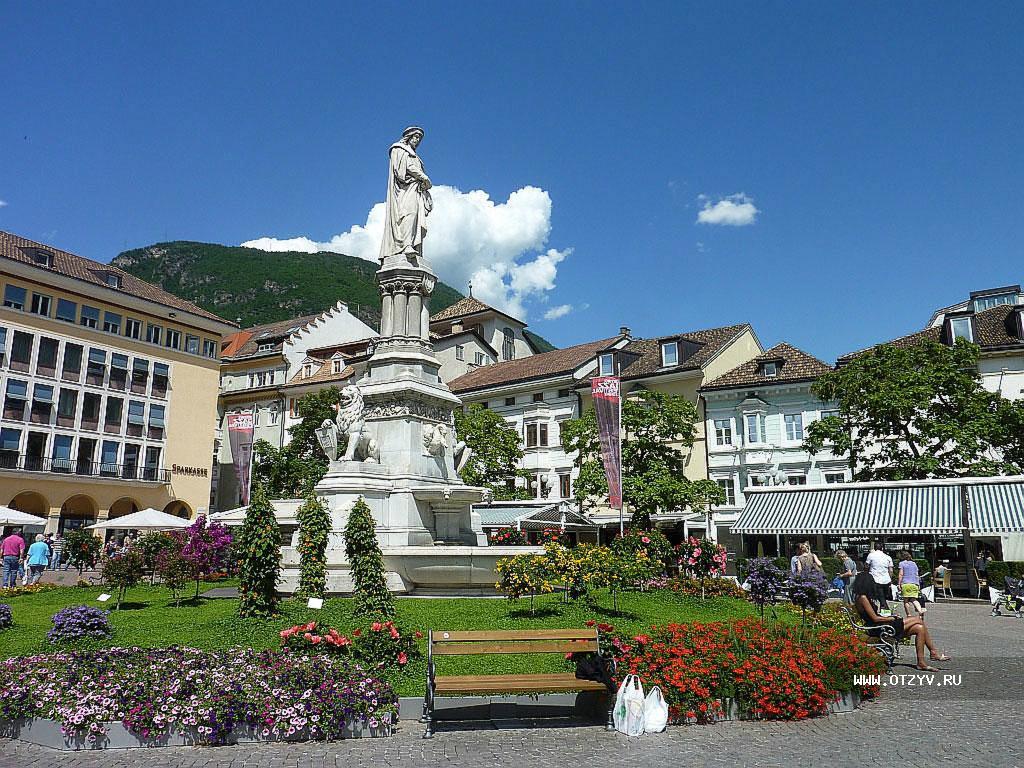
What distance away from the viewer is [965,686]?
32.9ft

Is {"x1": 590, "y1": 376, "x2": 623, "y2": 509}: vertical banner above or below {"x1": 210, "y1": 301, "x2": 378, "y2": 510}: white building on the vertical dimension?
below

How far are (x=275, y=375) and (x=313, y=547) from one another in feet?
165

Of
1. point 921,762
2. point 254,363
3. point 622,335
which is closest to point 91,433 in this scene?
point 254,363

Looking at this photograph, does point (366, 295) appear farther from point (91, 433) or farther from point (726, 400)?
point (726, 400)

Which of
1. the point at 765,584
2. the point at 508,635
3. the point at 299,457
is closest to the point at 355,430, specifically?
the point at 765,584

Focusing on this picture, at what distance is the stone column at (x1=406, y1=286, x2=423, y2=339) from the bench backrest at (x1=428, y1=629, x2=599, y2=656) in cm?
1198

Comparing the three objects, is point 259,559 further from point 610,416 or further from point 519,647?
point 610,416

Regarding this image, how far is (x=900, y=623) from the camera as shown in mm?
11453

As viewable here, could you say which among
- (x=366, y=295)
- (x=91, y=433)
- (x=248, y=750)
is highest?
(x=366, y=295)

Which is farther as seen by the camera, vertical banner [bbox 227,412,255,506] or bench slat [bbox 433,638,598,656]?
vertical banner [bbox 227,412,255,506]

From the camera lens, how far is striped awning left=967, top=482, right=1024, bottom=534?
25.1 metres

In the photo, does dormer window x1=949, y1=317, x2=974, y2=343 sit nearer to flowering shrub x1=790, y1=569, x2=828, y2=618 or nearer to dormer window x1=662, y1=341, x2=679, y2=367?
dormer window x1=662, y1=341, x2=679, y2=367

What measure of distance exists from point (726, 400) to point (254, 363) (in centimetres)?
3814

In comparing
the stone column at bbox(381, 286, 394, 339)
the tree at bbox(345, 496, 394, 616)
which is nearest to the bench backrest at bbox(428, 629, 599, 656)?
the tree at bbox(345, 496, 394, 616)
